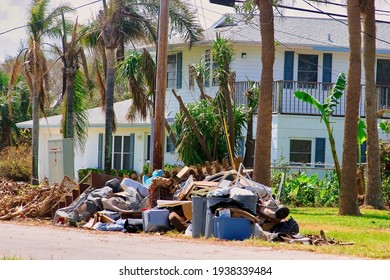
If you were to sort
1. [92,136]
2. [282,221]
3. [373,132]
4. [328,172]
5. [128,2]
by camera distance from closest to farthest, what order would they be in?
[282,221] < [373,132] < [328,172] < [128,2] < [92,136]

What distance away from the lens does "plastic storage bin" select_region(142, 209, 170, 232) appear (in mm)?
21359

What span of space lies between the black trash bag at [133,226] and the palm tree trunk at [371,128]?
11.5 metres

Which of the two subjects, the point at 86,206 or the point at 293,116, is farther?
the point at 293,116

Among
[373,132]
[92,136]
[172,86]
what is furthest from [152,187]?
[92,136]

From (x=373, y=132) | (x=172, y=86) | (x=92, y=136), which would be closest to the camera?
(x=373, y=132)

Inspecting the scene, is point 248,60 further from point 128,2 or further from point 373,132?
point 373,132

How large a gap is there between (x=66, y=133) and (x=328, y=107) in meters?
12.7

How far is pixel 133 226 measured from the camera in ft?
71.7

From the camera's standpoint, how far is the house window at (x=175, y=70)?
43062 mm

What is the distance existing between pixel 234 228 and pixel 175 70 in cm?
2475

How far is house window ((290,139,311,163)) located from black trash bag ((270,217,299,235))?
18.1m

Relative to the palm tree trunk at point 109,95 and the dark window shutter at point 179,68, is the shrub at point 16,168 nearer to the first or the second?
the dark window shutter at point 179,68

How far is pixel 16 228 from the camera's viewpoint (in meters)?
22.6

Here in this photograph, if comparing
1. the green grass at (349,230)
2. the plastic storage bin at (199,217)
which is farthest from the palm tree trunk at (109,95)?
the plastic storage bin at (199,217)
